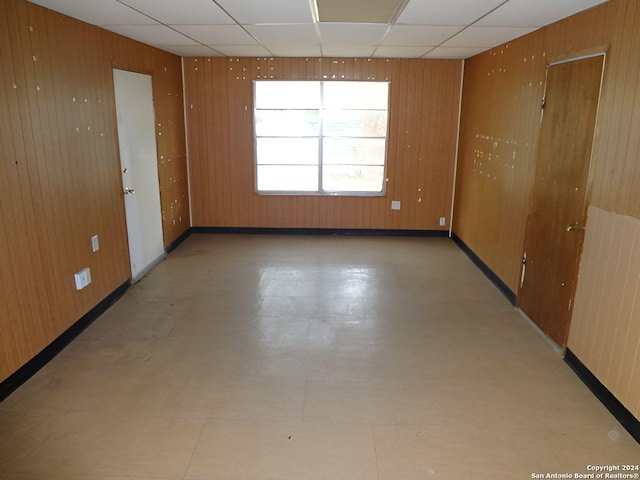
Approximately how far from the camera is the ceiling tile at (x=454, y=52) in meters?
5.14

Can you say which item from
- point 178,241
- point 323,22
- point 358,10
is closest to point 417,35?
point 323,22

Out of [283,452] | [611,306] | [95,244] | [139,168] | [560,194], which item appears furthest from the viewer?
[139,168]

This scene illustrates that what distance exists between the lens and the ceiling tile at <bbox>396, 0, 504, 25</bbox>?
301 centimetres

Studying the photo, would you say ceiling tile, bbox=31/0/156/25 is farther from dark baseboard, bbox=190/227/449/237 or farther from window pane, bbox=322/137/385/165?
dark baseboard, bbox=190/227/449/237

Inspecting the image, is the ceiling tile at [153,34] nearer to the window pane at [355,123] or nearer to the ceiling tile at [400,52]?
the ceiling tile at [400,52]

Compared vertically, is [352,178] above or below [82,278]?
above

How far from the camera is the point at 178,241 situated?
248 inches

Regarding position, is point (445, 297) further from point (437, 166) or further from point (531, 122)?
point (437, 166)

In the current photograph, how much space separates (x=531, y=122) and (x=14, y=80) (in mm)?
3948

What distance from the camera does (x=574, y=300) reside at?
325 cm

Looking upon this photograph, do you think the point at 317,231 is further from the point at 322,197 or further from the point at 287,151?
the point at 287,151

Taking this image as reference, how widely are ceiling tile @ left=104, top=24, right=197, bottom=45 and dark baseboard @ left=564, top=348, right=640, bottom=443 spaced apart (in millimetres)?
4215

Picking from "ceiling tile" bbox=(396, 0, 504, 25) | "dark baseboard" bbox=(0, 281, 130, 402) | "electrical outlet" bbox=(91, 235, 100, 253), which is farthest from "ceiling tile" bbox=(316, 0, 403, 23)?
"dark baseboard" bbox=(0, 281, 130, 402)

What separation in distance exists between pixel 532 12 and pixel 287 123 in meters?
3.88
